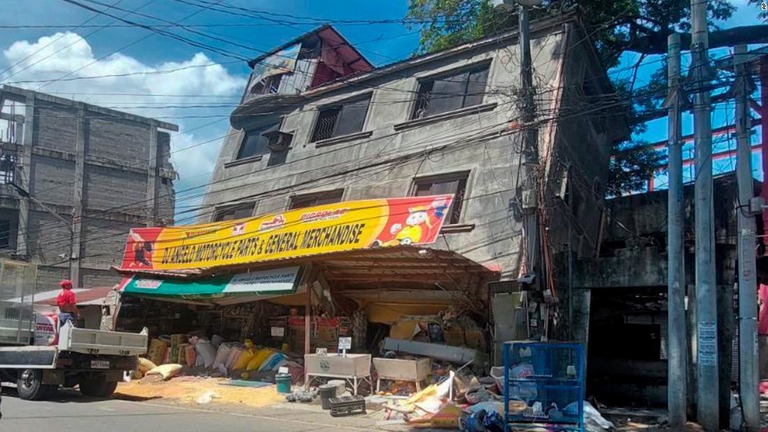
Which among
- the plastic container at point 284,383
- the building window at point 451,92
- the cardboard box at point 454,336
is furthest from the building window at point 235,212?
the cardboard box at point 454,336

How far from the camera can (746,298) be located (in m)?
10.4

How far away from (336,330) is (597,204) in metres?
8.39

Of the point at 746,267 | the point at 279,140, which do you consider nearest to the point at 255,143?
the point at 279,140

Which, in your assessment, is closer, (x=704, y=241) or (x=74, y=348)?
(x=704, y=241)

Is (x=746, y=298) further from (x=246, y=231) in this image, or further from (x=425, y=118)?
(x=246, y=231)

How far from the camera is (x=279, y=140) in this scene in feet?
65.7

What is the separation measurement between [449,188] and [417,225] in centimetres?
346

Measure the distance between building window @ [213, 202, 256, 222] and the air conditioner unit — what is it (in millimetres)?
1954

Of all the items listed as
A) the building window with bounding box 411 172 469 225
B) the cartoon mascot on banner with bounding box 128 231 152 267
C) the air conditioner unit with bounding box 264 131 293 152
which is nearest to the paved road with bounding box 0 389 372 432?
the building window with bounding box 411 172 469 225

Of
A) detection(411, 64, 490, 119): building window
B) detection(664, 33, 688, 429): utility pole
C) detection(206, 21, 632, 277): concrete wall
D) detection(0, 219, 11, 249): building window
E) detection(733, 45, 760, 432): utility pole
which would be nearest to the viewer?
detection(733, 45, 760, 432): utility pole

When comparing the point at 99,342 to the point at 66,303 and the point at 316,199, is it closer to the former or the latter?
the point at 66,303

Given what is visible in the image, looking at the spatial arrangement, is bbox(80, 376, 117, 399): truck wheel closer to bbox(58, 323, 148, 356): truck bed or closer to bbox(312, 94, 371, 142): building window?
bbox(58, 323, 148, 356): truck bed

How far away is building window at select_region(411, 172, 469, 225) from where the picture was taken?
15.1 meters

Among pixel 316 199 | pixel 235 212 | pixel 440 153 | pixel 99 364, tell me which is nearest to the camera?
pixel 99 364
